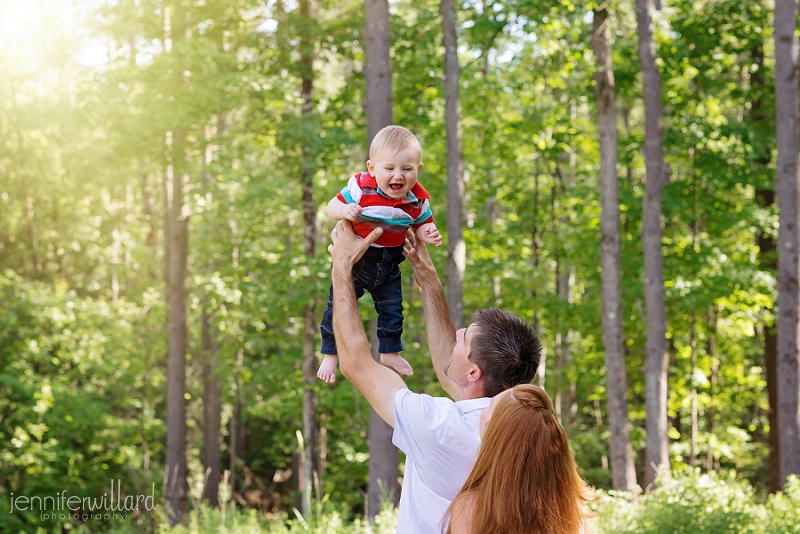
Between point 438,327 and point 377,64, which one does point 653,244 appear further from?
point 438,327

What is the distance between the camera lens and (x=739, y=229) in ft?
46.5

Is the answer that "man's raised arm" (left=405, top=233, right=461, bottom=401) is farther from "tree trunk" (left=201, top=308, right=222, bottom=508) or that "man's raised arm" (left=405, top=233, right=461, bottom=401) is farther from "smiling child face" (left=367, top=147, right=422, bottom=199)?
"tree trunk" (left=201, top=308, right=222, bottom=508)

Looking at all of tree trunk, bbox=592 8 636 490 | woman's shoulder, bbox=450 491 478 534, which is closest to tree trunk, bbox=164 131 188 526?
tree trunk, bbox=592 8 636 490

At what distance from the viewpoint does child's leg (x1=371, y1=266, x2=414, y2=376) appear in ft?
11.1

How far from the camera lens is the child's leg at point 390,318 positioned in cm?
339

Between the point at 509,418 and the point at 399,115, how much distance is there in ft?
39.9

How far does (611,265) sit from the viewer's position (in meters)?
12.0

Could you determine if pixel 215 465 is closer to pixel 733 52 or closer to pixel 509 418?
pixel 733 52

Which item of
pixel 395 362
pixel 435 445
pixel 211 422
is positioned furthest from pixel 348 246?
pixel 211 422

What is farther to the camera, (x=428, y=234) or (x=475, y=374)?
(x=428, y=234)

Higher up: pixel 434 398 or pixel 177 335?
pixel 434 398

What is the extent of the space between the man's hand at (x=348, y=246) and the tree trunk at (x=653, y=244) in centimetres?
1007

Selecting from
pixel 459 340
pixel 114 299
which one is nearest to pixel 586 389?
pixel 114 299

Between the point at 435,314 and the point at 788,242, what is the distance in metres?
8.60
